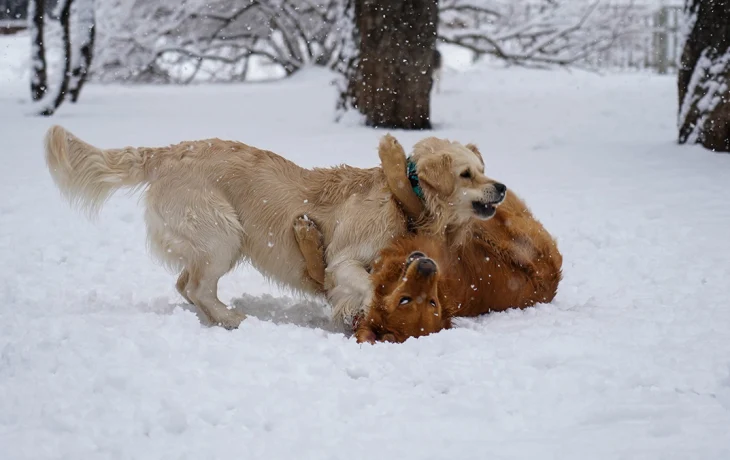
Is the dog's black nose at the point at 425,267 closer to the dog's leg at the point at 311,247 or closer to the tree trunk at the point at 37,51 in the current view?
the dog's leg at the point at 311,247

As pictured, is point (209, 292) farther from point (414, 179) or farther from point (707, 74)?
point (707, 74)

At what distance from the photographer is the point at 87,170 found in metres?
4.30

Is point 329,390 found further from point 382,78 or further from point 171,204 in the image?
point 382,78

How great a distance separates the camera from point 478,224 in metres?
4.58

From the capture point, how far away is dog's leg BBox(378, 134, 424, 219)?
4.14 metres

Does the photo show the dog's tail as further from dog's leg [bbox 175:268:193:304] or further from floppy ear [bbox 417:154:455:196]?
floppy ear [bbox 417:154:455:196]

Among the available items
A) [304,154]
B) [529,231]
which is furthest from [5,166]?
[529,231]

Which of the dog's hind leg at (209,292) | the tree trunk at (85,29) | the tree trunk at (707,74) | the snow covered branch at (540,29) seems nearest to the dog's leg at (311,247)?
the dog's hind leg at (209,292)

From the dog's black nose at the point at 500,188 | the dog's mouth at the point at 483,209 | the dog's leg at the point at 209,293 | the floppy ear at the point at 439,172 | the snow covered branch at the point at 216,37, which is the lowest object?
the snow covered branch at the point at 216,37

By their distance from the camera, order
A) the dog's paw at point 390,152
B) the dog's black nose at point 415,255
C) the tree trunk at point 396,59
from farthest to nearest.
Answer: the tree trunk at point 396,59, the dog's paw at point 390,152, the dog's black nose at point 415,255

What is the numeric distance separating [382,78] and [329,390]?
6.98 meters

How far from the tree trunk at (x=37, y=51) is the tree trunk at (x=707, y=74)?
8.46m

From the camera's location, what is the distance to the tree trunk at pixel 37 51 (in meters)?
10.5

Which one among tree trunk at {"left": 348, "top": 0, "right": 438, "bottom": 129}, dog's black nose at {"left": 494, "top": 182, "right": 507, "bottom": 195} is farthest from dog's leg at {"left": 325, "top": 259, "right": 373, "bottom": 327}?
tree trunk at {"left": 348, "top": 0, "right": 438, "bottom": 129}
